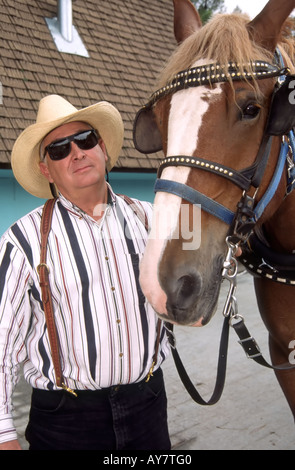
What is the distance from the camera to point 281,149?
1499 mm

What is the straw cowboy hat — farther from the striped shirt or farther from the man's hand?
the man's hand

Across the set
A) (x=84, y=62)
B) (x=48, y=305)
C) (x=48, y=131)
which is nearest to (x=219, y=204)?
(x=48, y=305)

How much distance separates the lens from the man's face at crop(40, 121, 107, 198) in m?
1.78

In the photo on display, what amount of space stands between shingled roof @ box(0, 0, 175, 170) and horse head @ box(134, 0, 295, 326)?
150 inches

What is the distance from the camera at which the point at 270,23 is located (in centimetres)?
145

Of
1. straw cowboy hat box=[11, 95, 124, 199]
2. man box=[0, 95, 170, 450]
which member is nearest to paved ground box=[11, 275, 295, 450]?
man box=[0, 95, 170, 450]

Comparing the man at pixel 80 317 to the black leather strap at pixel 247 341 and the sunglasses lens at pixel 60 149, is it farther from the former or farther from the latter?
the black leather strap at pixel 247 341

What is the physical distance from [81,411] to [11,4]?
Result: 19.5 ft

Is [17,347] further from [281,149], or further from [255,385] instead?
[255,385]

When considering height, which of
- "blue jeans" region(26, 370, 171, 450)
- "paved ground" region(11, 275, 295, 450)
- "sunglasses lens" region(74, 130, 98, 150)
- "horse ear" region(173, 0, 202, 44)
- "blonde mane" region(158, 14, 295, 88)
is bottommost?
"paved ground" region(11, 275, 295, 450)

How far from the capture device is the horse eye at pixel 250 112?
1.34 meters

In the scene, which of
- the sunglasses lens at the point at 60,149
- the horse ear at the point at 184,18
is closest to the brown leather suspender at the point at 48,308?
the sunglasses lens at the point at 60,149

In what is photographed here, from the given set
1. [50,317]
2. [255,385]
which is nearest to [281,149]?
[50,317]

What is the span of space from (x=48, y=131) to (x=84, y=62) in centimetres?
496
